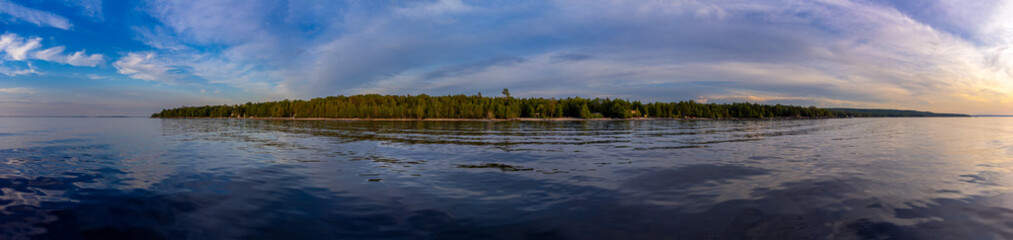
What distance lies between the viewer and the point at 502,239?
886 cm

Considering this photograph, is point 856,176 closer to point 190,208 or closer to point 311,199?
point 311,199

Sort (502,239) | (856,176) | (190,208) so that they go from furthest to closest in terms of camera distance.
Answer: (856,176) → (190,208) → (502,239)

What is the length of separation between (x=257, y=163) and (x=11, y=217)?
1210cm

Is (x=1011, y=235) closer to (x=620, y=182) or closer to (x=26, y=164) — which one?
(x=620, y=182)

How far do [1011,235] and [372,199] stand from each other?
17244 mm

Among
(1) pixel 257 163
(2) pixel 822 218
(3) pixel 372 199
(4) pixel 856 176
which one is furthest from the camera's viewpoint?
(1) pixel 257 163

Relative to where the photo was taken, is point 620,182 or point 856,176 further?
point 856,176

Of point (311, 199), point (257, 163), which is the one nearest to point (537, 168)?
point (311, 199)

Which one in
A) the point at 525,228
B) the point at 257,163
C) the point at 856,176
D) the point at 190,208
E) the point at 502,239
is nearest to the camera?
the point at 502,239

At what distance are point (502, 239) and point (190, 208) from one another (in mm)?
10257

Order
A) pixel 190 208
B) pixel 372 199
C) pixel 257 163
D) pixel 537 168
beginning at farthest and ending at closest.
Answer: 1. pixel 257 163
2. pixel 537 168
3. pixel 372 199
4. pixel 190 208

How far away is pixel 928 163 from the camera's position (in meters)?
23.6

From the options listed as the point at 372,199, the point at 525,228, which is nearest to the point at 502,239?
the point at 525,228

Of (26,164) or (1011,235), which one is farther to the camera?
(26,164)
